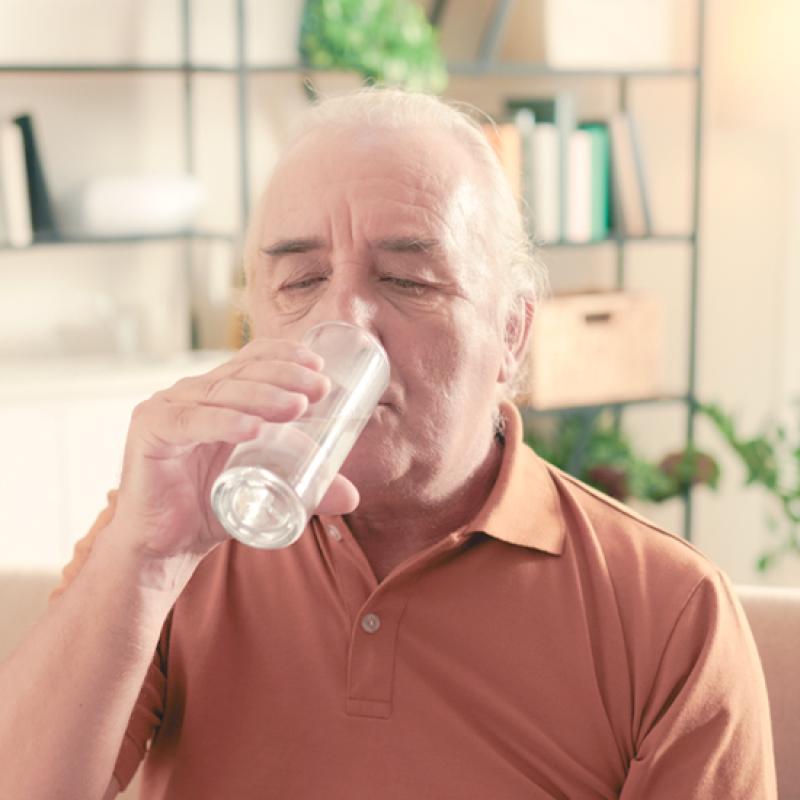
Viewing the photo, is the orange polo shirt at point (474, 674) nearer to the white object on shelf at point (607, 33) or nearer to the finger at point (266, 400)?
the finger at point (266, 400)

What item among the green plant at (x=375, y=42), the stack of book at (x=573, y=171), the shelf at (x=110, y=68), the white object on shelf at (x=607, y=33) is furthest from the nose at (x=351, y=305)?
the white object on shelf at (x=607, y=33)

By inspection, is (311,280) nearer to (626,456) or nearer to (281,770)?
(281,770)

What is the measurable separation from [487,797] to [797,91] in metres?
2.75

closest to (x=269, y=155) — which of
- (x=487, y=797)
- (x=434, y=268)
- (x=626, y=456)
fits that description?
(x=626, y=456)

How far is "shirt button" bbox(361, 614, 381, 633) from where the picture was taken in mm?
1258

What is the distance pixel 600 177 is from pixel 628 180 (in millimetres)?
99

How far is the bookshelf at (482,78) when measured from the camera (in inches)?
130

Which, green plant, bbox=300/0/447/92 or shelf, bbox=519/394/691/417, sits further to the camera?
shelf, bbox=519/394/691/417

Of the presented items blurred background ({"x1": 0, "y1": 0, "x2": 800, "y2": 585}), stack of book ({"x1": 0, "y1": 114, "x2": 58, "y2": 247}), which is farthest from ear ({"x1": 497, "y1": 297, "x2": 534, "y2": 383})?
stack of book ({"x1": 0, "y1": 114, "x2": 58, "y2": 247})

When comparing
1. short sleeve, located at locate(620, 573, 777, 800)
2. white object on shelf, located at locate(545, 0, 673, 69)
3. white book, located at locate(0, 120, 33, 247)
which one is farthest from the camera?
white object on shelf, located at locate(545, 0, 673, 69)

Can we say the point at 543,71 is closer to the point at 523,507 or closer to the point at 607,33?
the point at 607,33

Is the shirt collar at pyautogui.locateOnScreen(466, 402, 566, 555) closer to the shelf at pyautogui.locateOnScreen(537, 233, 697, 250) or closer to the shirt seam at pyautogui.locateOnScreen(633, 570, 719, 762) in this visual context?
the shirt seam at pyautogui.locateOnScreen(633, 570, 719, 762)

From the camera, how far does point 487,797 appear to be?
1211 mm

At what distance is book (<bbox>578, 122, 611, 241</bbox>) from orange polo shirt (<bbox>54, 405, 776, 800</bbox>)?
8.11 feet
